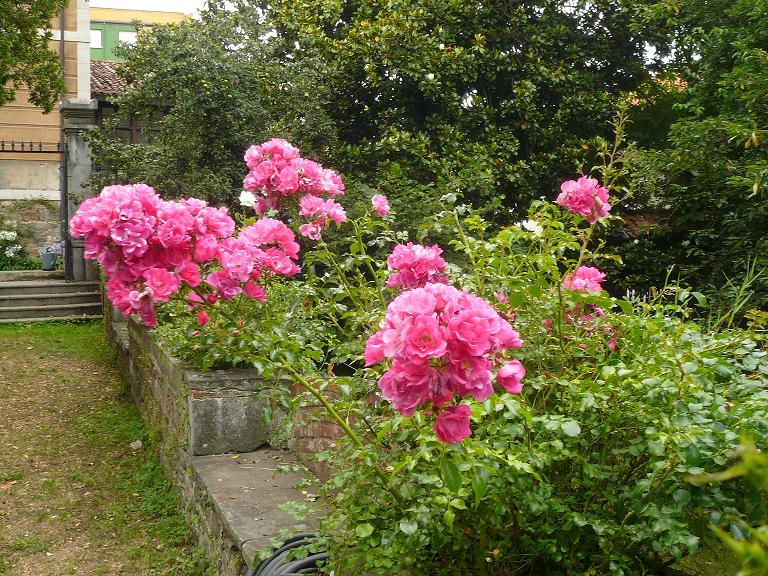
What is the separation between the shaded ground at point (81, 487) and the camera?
323 cm

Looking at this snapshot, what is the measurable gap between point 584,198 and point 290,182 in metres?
1.07

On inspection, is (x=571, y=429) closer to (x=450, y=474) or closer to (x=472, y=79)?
(x=450, y=474)

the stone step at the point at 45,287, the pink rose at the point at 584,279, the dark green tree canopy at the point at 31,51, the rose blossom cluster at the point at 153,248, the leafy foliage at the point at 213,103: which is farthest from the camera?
the dark green tree canopy at the point at 31,51

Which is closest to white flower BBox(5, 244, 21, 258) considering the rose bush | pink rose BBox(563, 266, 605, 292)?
the rose bush

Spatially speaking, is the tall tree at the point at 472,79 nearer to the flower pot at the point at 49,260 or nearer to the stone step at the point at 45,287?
the stone step at the point at 45,287

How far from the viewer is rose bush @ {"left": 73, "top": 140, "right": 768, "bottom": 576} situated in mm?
1440

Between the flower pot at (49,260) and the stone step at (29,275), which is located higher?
the flower pot at (49,260)

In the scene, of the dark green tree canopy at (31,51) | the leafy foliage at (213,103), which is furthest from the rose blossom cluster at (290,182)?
the dark green tree canopy at (31,51)

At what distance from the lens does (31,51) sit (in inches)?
454

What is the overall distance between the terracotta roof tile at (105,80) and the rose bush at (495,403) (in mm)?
14239

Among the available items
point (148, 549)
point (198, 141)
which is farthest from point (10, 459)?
point (198, 141)

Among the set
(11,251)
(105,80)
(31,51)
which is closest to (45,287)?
(11,251)

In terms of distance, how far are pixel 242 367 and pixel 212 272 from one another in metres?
1.89

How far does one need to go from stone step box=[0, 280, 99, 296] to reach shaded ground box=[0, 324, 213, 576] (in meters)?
4.60
